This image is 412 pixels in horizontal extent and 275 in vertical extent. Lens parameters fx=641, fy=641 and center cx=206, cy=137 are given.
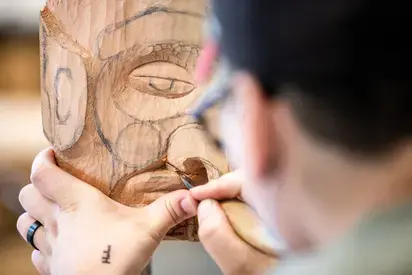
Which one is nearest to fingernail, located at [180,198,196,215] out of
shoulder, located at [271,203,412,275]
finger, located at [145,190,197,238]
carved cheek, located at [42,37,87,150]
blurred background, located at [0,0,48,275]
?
finger, located at [145,190,197,238]

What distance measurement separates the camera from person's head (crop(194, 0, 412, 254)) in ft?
1.07

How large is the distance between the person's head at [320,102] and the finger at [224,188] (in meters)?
0.16

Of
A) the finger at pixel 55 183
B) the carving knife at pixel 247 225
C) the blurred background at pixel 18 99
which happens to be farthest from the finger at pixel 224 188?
the blurred background at pixel 18 99

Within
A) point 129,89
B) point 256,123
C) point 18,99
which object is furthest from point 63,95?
point 18,99

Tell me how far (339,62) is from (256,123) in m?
0.06

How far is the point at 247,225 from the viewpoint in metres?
0.53

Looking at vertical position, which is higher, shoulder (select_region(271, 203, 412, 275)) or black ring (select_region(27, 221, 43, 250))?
shoulder (select_region(271, 203, 412, 275))

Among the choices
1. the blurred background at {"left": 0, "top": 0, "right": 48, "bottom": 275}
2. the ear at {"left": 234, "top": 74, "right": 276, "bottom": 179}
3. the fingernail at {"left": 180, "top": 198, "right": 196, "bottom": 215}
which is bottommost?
the blurred background at {"left": 0, "top": 0, "right": 48, "bottom": 275}

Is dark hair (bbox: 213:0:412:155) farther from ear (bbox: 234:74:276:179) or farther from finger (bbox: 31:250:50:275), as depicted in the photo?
finger (bbox: 31:250:50:275)

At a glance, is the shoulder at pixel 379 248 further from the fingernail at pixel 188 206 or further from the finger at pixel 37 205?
the finger at pixel 37 205

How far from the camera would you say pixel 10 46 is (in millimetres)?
1188

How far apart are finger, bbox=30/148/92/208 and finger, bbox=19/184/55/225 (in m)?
0.01

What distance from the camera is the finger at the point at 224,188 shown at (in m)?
0.54

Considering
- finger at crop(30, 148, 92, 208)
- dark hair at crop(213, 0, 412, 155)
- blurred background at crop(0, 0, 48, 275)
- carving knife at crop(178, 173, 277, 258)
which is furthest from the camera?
blurred background at crop(0, 0, 48, 275)
